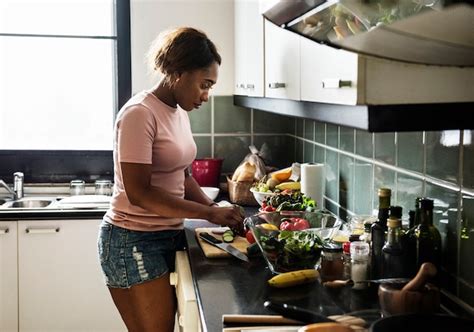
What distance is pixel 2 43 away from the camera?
352 cm

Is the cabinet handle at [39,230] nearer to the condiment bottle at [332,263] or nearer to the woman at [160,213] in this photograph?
the woman at [160,213]

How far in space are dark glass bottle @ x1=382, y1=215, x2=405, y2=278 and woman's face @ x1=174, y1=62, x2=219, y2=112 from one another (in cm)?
83

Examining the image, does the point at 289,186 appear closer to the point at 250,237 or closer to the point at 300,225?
the point at 250,237

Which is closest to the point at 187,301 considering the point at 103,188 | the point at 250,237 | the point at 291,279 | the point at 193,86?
the point at 291,279

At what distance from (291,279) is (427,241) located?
1.16ft

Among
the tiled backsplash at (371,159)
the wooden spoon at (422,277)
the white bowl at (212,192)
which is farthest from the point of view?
the white bowl at (212,192)

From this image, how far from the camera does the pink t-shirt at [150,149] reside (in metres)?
2.04

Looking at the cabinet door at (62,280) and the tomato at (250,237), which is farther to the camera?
the cabinet door at (62,280)

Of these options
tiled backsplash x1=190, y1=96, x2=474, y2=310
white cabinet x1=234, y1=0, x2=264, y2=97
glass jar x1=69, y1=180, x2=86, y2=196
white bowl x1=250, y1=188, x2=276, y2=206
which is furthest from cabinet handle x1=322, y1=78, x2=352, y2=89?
glass jar x1=69, y1=180, x2=86, y2=196

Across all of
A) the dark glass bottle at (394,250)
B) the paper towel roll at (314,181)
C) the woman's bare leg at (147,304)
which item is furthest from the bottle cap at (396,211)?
the paper towel roll at (314,181)

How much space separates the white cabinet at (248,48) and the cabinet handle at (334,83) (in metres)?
1.01

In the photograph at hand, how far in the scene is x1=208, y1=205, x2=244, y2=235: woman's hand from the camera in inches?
85.2

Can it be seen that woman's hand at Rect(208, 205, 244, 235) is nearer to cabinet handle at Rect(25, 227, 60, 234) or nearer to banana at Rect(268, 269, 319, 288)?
banana at Rect(268, 269, 319, 288)

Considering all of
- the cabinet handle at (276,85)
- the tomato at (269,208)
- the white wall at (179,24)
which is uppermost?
the white wall at (179,24)
